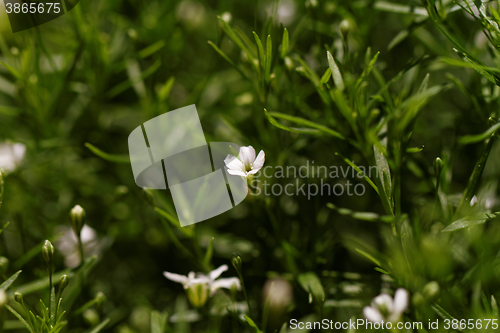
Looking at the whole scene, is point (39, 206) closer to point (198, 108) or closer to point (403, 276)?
point (198, 108)

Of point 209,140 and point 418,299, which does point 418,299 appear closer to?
point 418,299

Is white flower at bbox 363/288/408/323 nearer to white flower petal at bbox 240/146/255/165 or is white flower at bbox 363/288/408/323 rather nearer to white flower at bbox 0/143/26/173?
white flower petal at bbox 240/146/255/165

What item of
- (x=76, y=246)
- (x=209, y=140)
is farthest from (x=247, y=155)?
(x=76, y=246)

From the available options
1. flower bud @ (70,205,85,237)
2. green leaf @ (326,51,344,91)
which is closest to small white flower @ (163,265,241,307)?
flower bud @ (70,205,85,237)

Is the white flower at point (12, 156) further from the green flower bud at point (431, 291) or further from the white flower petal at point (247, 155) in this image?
the green flower bud at point (431, 291)

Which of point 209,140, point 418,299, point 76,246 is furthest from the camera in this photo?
point 76,246

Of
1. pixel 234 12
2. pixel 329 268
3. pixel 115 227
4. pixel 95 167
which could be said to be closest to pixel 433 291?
pixel 329 268

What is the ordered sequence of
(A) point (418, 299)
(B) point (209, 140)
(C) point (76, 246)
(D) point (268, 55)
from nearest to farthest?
(A) point (418, 299) < (D) point (268, 55) < (B) point (209, 140) < (C) point (76, 246)
